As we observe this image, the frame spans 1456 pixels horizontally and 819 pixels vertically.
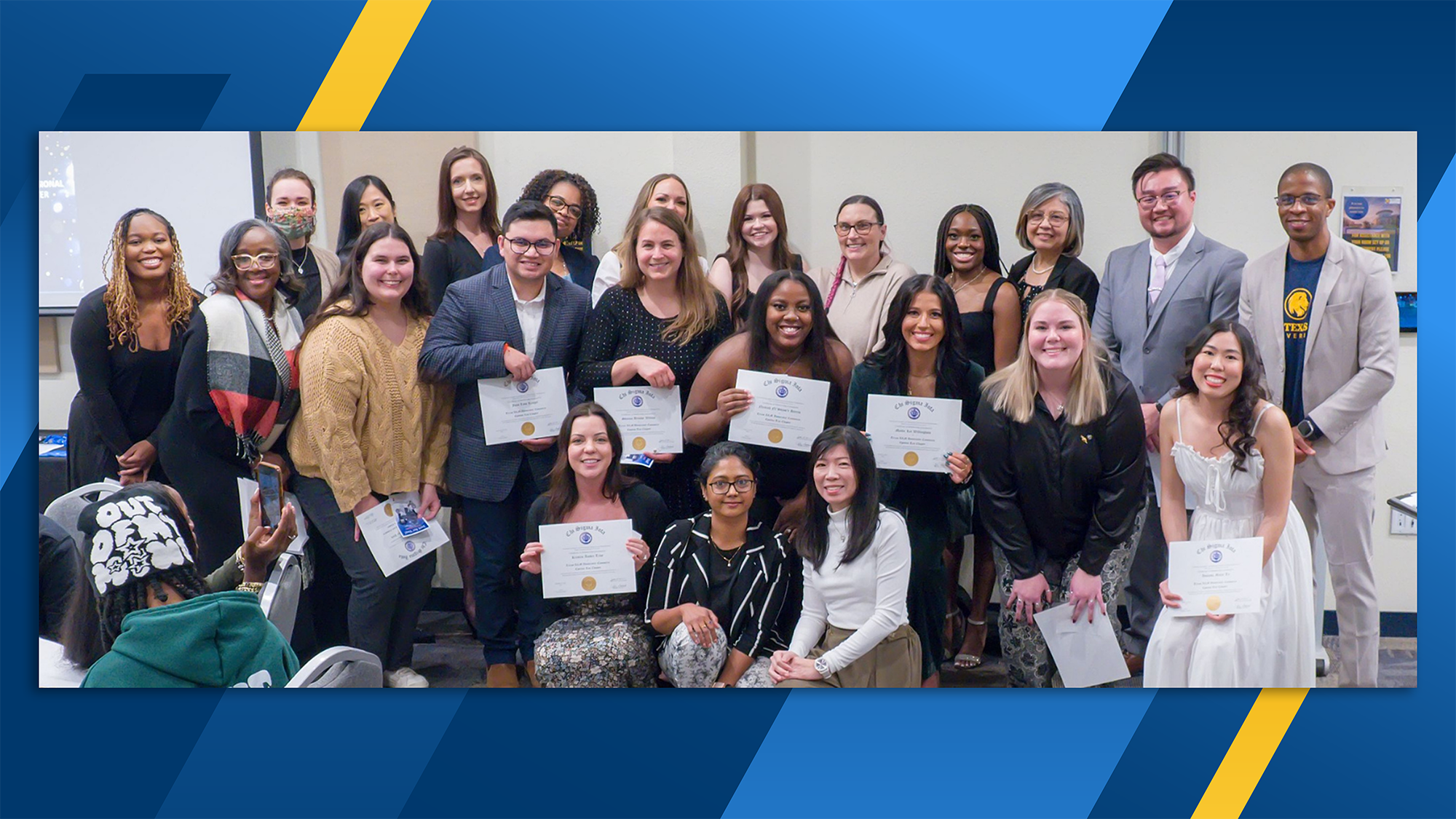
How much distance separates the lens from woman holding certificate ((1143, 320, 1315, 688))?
3.07m

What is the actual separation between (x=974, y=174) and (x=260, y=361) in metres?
1.87

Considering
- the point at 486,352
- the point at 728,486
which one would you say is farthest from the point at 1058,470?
the point at 486,352

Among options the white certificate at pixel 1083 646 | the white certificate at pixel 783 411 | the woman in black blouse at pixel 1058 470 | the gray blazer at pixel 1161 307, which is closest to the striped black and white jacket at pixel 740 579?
the white certificate at pixel 783 411

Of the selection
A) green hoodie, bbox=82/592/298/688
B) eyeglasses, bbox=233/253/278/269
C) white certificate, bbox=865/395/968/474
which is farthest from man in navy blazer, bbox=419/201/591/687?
white certificate, bbox=865/395/968/474

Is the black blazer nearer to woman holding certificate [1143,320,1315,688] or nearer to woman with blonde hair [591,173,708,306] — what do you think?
woman holding certificate [1143,320,1315,688]

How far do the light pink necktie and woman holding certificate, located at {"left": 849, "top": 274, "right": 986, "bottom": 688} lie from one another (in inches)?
18.2

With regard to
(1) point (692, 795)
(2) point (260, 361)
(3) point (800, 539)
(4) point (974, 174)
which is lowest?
(1) point (692, 795)

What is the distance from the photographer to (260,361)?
316 cm

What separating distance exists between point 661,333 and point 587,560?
0.61 meters

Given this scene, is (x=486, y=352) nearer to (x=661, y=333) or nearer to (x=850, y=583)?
(x=661, y=333)
